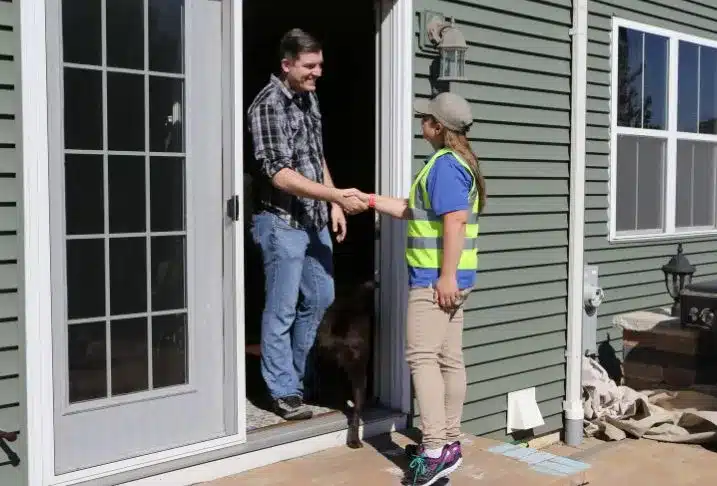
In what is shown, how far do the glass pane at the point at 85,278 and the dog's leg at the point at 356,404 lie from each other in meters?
1.23

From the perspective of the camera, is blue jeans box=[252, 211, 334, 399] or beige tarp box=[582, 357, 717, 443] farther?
beige tarp box=[582, 357, 717, 443]

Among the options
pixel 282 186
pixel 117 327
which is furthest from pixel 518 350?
pixel 117 327

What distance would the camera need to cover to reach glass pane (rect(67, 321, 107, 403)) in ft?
10.0

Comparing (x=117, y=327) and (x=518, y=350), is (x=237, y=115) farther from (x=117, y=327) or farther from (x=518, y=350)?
(x=518, y=350)

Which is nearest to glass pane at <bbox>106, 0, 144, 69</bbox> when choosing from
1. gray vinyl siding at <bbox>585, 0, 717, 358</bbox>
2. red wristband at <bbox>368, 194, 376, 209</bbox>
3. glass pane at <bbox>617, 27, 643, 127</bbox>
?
red wristband at <bbox>368, 194, 376, 209</bbox>

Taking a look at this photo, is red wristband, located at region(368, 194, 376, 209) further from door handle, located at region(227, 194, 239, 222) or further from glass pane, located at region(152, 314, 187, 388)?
glass pane, located at region(152, 314, 187, 388)

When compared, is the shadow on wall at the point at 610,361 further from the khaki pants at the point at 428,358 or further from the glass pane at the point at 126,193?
the glass pane at the point at 126,193

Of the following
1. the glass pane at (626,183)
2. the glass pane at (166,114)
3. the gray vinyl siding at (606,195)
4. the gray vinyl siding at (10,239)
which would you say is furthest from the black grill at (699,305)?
the gray vinyl siding at (10,239)

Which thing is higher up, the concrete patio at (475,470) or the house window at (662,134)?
the house window at (662,134)

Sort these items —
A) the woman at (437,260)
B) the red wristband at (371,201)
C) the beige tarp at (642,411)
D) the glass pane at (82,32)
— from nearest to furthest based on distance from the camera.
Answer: the glass pane at (82,32), the woman at (437,260), the red wristband at (371,201), the beige tarp at (642,411)

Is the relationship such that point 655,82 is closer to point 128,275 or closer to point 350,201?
point 350,201

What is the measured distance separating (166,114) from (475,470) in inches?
73.4

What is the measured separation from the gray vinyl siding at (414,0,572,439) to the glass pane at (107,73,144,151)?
173 centimetres

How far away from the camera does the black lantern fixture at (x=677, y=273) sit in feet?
19.0
